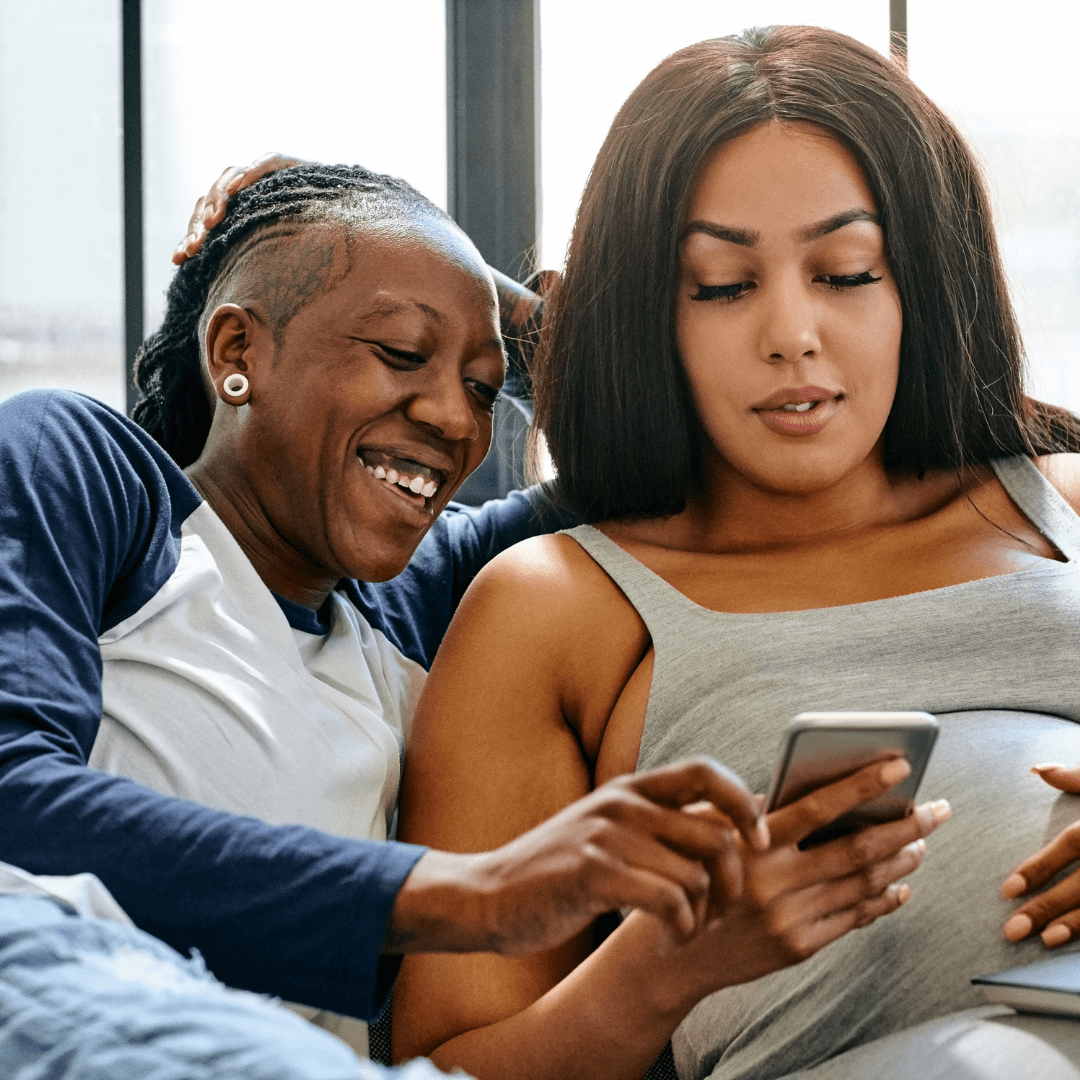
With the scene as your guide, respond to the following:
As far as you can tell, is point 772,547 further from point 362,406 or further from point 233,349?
point 233,349

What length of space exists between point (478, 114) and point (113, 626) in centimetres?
140

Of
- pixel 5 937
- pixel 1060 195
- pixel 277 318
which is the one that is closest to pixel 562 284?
pixel 277 318

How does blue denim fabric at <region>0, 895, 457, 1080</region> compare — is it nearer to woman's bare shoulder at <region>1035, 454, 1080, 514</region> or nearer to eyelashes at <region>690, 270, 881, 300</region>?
eyelashes at <region>690, 270, 881, 300</region>

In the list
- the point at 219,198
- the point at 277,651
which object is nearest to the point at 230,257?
the point at 219,198

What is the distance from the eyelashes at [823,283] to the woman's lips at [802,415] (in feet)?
0.35

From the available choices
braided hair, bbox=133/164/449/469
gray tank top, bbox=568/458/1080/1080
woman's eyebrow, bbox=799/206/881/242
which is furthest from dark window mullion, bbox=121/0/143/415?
woman's eyebrow, bbox=799/206/881/242

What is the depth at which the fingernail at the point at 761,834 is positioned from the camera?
28.1 inches

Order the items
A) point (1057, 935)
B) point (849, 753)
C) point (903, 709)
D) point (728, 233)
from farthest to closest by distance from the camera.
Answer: point (728, 233) < point (903, 709) < point (1057, 935) < point (849, 753)

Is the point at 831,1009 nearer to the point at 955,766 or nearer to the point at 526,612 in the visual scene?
the point at 955,766

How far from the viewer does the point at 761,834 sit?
28.2 inches

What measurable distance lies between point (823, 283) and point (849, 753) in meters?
0.59

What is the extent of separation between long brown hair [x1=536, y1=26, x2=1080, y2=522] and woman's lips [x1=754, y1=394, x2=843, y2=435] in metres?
0.12

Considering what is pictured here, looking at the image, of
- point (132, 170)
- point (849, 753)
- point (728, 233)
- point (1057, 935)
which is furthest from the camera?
point (132, 170)

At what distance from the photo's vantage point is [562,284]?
133 cm
